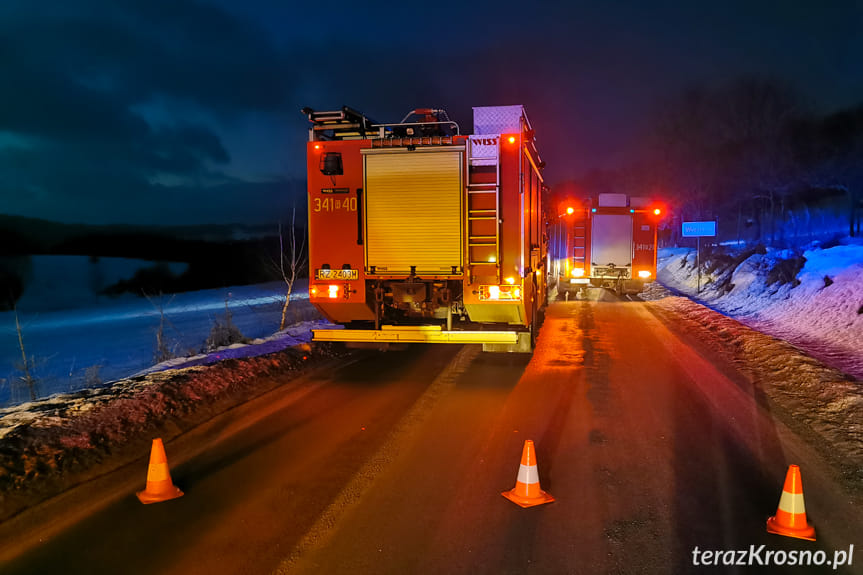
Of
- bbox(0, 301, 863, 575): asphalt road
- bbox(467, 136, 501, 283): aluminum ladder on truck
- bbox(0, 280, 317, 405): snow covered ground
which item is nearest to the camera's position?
bbox(0, 301, 863, 575): asphalt road

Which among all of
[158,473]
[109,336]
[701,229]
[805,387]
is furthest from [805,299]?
[109,336]

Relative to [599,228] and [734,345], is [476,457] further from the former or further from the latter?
[599,228]

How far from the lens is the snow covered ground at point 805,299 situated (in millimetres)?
12258

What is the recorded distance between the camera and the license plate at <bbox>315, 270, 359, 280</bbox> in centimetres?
956

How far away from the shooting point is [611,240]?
22.5 metres

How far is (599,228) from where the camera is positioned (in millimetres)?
22531

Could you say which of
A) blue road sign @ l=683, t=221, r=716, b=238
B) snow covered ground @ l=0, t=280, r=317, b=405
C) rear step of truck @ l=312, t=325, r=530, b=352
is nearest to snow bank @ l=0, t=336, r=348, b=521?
rear step of truck @ l=312, t=325, r=530, b=352

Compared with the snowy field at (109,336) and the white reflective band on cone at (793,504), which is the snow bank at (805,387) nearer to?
the white reflective band on cone at (793,504)

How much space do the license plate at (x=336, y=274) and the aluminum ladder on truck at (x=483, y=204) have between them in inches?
77.7

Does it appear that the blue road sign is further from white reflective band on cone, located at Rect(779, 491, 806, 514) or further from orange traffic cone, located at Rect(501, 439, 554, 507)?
orange traffic cone, located at Rect(501, 439, 554, 507)

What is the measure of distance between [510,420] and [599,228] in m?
17.1

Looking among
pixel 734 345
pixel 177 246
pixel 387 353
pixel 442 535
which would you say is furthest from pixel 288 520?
pixel 177 246

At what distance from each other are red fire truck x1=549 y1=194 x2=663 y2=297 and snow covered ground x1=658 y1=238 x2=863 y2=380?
10.8ft

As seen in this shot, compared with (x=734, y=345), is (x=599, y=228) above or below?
above
